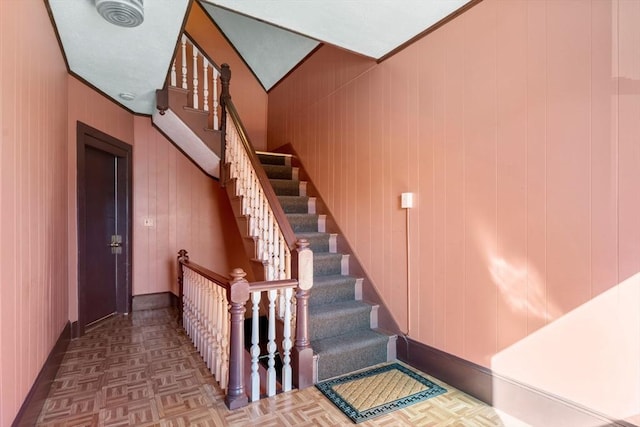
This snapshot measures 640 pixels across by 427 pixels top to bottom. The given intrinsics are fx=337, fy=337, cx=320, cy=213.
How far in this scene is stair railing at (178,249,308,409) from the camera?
2.27 m

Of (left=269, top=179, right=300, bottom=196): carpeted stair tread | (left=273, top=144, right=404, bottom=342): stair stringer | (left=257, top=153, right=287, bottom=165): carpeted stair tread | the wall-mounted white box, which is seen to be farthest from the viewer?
(left=257, top=153, right=287, bottom=165): carpeted stair tread

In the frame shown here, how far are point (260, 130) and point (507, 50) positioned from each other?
4.28m

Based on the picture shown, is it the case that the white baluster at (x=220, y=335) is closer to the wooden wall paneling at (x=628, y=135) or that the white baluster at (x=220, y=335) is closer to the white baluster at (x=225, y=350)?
the white baluster at (x=225, y=350)

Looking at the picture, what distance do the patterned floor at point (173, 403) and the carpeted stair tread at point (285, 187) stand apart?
7.00ft

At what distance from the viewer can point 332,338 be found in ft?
9.78

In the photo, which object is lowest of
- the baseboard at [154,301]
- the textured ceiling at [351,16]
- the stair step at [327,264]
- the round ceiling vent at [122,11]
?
the baseboard at [154,301]

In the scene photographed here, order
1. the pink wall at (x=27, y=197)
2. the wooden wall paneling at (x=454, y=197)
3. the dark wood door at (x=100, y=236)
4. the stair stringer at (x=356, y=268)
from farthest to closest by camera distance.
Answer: the dark wood door at (x=100, y=236)
the stair stringer at (x=356, y=268)
the wooden wall paneling at (x=454, y=197)
the pink wall at (x=27, y=197)

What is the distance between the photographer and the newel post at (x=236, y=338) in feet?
7.38

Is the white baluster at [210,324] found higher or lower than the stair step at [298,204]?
lower

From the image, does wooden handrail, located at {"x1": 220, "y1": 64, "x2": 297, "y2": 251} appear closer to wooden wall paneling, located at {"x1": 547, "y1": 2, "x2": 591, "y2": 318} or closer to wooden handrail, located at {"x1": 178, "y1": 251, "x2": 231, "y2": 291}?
wooden handrail, located at {"x1": 178, "y1": 251, "x2": 231, "y2": 291}

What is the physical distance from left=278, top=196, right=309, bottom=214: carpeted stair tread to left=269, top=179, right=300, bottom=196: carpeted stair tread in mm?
251

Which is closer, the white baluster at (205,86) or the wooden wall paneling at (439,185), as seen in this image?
the wooden wall paneling at (439,185)

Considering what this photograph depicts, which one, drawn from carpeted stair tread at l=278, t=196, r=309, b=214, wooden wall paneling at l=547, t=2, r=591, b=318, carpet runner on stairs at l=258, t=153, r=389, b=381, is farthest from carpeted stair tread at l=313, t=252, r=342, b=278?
wooden wall paneling at l=547, t=2, r=591, b=318

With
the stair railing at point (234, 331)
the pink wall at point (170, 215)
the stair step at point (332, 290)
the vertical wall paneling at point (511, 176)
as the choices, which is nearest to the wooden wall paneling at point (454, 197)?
the vertical wall paneling at point (511, 176)
